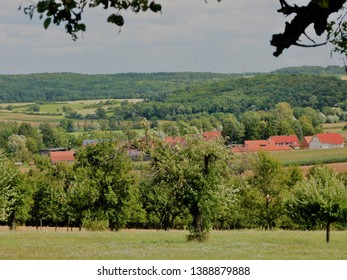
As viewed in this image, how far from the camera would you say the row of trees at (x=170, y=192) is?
2817 cm

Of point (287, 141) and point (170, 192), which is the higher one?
point (170, 192)

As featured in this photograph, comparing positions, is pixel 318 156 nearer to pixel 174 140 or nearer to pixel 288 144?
pixel 288 144

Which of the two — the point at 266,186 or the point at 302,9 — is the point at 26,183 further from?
the point at 302,9

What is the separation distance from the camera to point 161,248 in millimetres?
26469

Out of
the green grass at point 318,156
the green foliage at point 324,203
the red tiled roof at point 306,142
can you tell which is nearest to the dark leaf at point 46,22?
the green foliage at point 324,203

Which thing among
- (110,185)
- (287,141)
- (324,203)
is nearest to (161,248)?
(324,203)

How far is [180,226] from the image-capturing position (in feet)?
210

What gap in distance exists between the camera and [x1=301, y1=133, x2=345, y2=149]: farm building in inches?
5330

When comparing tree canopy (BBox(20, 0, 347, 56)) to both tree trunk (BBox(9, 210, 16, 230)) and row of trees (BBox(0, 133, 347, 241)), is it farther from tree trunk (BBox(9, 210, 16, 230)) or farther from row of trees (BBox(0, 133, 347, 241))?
tree trunk (BBox(9, 210, 16, 230))

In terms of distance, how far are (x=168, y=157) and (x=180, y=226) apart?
3662 cm

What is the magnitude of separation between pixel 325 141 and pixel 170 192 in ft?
393

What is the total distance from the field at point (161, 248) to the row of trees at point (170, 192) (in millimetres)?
1733

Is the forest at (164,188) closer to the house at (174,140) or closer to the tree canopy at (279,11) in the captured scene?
the house at (174,140)

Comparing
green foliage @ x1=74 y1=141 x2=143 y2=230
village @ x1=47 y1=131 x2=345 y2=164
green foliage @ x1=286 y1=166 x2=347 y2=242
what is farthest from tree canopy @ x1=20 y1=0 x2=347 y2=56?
village @ x1=47 y1=131 x2=345 y2=164
